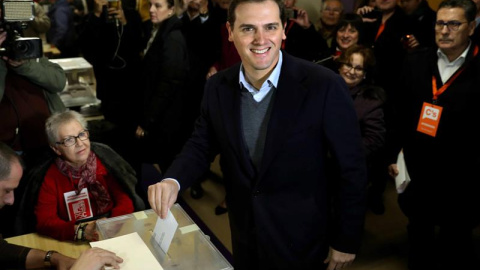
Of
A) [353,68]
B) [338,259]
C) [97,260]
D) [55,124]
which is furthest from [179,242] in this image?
[353,68]

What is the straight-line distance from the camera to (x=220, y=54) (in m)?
4.02

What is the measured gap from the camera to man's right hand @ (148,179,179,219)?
4.85 ft

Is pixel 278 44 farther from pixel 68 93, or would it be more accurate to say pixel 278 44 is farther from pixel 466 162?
pixel 68 93

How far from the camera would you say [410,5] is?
3947 mm

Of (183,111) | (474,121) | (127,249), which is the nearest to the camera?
(127,249)

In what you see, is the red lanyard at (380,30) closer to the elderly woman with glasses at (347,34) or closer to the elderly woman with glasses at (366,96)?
the elderly woman with glasses at (347,34)

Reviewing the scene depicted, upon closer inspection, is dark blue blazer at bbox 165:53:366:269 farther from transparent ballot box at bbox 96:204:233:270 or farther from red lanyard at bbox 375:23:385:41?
red lanyard at bbox 375:23:385:41

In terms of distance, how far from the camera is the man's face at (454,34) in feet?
8.57

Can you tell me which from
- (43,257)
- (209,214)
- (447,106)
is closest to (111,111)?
(209,214)

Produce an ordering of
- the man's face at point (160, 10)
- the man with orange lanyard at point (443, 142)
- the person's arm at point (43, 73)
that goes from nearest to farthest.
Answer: the person's arm at point (43, 73) → the man with orange lanyard at point (443, 142) → the man's face at point (160, 10)

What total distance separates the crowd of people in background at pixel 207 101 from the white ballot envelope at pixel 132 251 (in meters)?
0.38

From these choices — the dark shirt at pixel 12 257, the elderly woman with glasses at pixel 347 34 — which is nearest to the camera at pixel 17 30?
the dark shirt at pixel 12 257

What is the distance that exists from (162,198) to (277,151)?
1.31ft

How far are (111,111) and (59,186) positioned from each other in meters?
1.88
